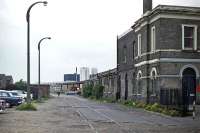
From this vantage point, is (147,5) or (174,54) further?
(147,5)

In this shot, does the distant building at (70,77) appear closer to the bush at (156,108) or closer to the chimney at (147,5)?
the chimney at (147,5)

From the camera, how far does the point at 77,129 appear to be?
2158 cm

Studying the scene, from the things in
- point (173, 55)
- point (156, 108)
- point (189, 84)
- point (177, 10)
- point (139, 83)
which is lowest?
point (156, 108)

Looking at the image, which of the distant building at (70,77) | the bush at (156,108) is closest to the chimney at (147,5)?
the bush at (156,108)

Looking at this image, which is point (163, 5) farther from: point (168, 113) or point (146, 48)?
point (168, 113)

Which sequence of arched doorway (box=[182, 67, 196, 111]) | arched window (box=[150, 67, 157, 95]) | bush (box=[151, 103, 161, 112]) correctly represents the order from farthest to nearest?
arched window (box=[150, 67, 157, 95]) → arched doorway (box=[182, 67, 196, 111]) → bush (box=[151, 103, 161, 112])

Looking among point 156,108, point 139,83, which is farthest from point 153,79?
point 156,108

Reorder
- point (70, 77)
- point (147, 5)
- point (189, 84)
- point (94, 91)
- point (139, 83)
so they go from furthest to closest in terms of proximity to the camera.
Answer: point (70, 77) → point (94, 91) → point (139, 83) → point (147, 5) → point (189, 84)

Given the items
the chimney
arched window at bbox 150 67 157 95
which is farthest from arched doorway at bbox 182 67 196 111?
the chimney

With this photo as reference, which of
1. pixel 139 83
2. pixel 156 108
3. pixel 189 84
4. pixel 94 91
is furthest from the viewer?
pixel 94 91

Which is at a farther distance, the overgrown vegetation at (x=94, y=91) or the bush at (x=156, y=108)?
the overgrown vegetation at (x=94, y=91)

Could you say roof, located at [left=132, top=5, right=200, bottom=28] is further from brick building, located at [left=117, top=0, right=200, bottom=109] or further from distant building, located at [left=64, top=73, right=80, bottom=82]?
distant building, located at [left=64, top=73, right=80, bottom=82]

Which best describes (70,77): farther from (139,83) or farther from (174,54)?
(174,54)

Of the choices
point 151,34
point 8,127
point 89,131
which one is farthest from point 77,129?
point 151,34
